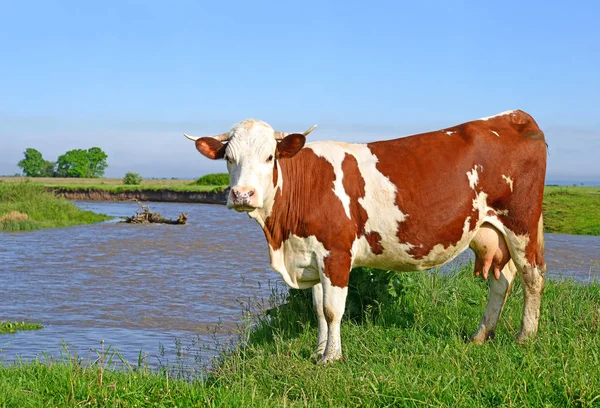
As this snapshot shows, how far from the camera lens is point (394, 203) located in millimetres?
6262

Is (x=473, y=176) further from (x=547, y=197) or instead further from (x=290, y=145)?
(x=547, y=197)

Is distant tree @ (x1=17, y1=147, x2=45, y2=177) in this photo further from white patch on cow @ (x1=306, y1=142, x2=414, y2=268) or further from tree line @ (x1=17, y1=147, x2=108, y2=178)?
white patch on cow @ (x1=306, y1=142, x2=414, y2=268)

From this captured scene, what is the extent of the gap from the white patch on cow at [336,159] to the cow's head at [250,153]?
51 centimetres

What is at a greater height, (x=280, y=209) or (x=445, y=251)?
(x=280, y=209)

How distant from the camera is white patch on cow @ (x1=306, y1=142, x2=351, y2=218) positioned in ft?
20.2

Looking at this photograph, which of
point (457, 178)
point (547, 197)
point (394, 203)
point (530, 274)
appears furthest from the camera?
point (547, 197)

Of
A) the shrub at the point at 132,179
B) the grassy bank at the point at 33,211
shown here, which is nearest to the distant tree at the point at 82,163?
the shrub at the point at 132,179

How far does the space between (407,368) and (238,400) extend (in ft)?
4.44

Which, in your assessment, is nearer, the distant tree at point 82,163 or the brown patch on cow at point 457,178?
the brown patch on cow at point 457,178

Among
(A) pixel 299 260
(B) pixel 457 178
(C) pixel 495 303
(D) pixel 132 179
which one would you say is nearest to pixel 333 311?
(A) pixel 299 260

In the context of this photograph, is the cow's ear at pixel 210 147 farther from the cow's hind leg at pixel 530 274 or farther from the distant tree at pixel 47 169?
the distant tree at pixel 47 169

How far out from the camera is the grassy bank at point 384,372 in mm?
4938

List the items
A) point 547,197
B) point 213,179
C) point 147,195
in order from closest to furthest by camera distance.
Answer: point 547,197, point 147,195, point 213,179

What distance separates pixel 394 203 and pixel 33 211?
106 feet
